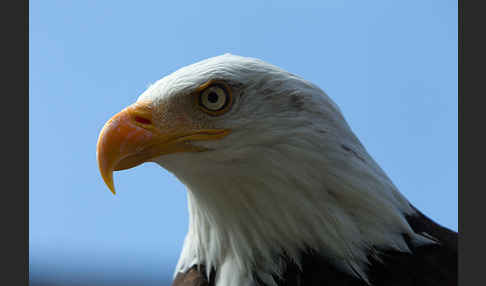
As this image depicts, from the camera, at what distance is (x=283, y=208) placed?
A: 1.81 m

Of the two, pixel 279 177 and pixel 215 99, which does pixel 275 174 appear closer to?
pixel 279 177

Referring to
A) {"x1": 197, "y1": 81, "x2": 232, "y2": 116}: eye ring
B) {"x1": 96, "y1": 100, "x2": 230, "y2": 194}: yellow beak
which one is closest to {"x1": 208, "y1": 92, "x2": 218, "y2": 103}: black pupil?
{"x1": 197, "y1": 81, "x2": 232, "y2": 116}: eye ring

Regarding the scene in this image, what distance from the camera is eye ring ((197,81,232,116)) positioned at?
5.89 feet

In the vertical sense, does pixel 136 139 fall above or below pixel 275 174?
above

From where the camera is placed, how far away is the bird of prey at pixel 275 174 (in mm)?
1771

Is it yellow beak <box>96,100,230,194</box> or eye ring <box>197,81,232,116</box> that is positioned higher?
eye ring <box>197,81,232,116</box>

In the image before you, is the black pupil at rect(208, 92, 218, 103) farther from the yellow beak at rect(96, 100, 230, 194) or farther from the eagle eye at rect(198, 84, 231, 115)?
the yellow beak at rect(96, 100, 230, 194)

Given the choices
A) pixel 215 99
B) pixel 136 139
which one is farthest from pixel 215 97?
pixel 136 139

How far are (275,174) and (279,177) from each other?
18 mm

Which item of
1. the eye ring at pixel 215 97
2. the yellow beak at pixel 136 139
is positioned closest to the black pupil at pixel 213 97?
the eye ring at pixel 215 97

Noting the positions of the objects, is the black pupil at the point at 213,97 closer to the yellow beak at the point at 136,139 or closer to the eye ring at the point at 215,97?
the eye ring at the point at 215,97

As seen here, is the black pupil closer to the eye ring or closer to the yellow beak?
the eye ring

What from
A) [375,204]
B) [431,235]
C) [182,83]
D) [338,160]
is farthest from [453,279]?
[182,83]

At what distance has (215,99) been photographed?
1795mm
